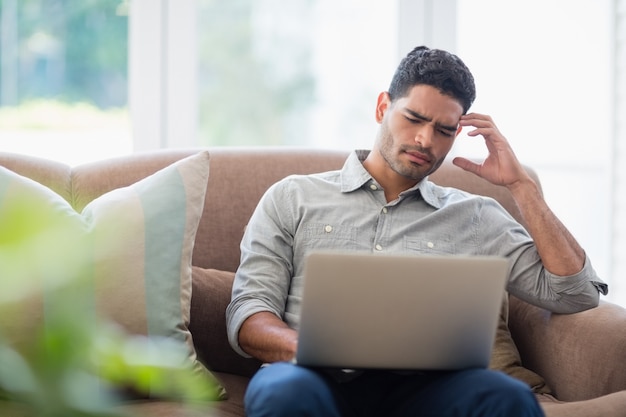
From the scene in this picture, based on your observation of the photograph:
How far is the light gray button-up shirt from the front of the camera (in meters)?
1.84

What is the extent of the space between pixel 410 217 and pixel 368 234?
0.12m

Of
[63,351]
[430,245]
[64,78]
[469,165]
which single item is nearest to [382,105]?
[469,165]

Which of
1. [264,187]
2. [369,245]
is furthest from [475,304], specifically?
[264,187]

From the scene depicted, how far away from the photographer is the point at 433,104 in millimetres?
1968

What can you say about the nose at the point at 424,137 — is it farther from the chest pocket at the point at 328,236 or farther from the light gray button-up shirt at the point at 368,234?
the chest pocket at the point at 328,236

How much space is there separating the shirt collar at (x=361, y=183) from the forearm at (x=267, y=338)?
0.45 metres

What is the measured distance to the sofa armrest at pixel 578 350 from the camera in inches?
68.0

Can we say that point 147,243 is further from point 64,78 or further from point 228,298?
point 64,78

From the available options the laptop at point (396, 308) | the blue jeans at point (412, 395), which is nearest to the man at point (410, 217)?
the blue jeans at point (412, 395)

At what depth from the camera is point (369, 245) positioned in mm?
1946

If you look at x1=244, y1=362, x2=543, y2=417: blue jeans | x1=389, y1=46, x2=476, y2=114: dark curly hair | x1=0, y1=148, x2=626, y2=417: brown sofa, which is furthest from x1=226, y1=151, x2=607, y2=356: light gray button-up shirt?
x1=244, y1=362, x2=543, y2=417: blue jeans

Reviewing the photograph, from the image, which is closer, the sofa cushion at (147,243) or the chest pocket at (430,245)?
the sofa cushion at (147,243)

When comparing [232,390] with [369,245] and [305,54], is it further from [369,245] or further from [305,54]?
[305,54]

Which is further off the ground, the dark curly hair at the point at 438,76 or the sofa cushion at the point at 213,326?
the dark curly hair at the point at 438,76
